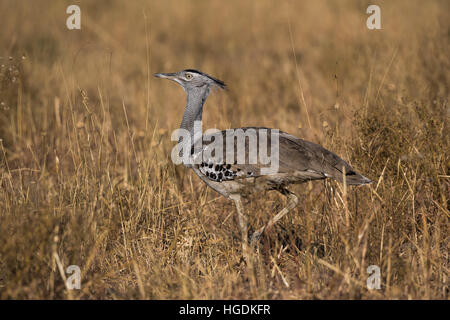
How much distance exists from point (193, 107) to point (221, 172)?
0.58 meters

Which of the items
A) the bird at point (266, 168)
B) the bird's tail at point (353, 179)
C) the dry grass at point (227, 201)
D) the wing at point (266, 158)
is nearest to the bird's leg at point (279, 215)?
the bird at point (266, 168)

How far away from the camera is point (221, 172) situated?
10.1 feet

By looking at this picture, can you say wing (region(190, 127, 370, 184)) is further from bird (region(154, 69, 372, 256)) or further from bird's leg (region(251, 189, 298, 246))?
bird's leg (region(251, 189, 298, 246))

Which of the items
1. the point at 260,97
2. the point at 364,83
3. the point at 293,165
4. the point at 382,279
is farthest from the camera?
the point at 260,97

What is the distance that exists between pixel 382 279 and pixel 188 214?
49.5 inches

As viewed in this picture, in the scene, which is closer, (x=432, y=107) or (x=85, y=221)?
(x=85, y=221)

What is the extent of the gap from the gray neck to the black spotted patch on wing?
0.37 meters

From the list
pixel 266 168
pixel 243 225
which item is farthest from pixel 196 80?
pixel 243 225

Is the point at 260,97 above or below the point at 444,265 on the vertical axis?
above

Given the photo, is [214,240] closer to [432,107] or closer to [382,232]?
[382,232]

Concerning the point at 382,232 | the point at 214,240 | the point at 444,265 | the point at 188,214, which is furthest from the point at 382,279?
the point at 188,214

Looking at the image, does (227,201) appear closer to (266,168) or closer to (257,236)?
(257,236)

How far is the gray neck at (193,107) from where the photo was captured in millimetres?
3459
